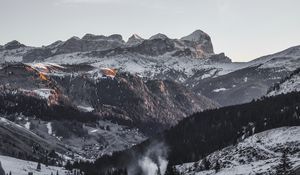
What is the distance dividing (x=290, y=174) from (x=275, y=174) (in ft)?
40.8

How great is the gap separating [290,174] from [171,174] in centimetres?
3679

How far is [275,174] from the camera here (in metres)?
200

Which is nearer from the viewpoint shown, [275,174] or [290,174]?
[290,174]

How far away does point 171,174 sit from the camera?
636 ft

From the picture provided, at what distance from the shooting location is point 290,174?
18738cm

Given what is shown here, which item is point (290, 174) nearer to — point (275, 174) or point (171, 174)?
point (275, 174)

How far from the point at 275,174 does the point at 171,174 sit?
34523 millimetres

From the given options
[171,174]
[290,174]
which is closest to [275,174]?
[290,174]
